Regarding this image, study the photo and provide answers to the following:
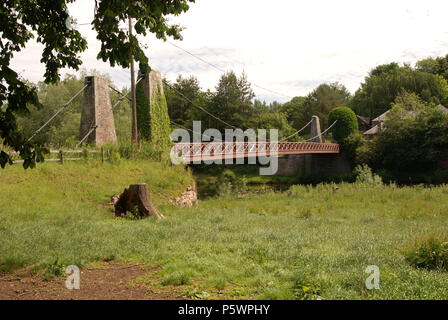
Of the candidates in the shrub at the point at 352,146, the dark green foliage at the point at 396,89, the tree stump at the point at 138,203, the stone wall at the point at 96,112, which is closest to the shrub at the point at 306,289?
the tree stump at the point at 138,203

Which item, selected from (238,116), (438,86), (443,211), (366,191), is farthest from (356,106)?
(443,211)

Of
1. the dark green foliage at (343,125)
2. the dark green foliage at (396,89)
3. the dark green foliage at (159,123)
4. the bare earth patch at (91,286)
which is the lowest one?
the bare earth patch at (91,286)

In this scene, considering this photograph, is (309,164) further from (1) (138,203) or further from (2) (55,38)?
(2) (55,38)

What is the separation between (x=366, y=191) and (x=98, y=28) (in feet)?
53.0

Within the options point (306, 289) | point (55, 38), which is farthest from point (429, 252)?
point (55, 38)

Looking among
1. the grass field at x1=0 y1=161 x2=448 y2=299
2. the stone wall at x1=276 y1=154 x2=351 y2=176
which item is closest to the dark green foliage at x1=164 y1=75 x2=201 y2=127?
the stone wall at x1=276 y1=154 x2=351 y2=176

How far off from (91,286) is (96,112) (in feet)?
44.7

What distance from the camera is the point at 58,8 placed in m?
4.71

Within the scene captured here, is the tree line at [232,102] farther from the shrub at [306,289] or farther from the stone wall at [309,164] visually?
the shrub at [306,289]

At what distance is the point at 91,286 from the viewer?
13.1 feet

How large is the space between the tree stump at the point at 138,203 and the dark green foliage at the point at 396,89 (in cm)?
4206

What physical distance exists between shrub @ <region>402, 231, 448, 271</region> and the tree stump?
20.4 feet

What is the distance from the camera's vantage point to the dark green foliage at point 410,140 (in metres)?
28.2
